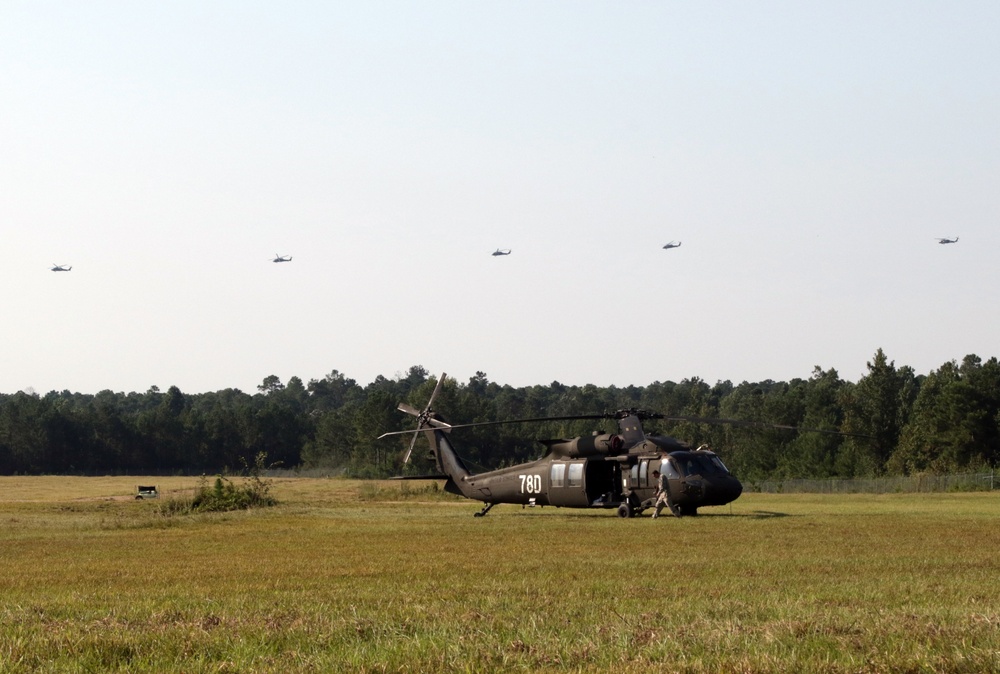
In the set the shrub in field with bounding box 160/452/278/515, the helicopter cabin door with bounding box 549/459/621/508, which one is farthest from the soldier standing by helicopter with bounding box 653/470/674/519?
the shrub in field with bounding box 160/452/278/515

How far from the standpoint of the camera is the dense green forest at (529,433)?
9231cm

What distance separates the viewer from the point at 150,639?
1053cm

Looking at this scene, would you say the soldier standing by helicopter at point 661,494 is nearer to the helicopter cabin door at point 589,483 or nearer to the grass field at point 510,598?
the helicopter cabin door at point 589,483

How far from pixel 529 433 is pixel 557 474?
99.7 m

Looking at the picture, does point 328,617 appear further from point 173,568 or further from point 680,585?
point 173,568

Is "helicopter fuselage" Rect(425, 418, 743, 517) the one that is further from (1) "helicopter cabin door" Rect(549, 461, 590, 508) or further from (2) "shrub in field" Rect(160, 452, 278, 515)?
(2) "shrub in field" Rect(160, 452, 278, 515)

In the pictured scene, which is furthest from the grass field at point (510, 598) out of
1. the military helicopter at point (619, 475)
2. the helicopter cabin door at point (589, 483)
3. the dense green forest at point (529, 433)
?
the dense green forest at point (529, 433)

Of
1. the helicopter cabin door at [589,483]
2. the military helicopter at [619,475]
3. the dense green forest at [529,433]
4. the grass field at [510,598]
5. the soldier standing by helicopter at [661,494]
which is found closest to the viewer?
the grass field at [510,598]

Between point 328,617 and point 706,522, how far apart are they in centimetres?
2001

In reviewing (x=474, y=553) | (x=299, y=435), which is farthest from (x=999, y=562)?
(x=299, y=435)

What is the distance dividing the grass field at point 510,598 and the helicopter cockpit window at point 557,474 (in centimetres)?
699

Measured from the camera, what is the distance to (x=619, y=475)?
36.2 metres

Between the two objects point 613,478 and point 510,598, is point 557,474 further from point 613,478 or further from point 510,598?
point 510,598

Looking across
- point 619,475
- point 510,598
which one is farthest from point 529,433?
point 510,598
